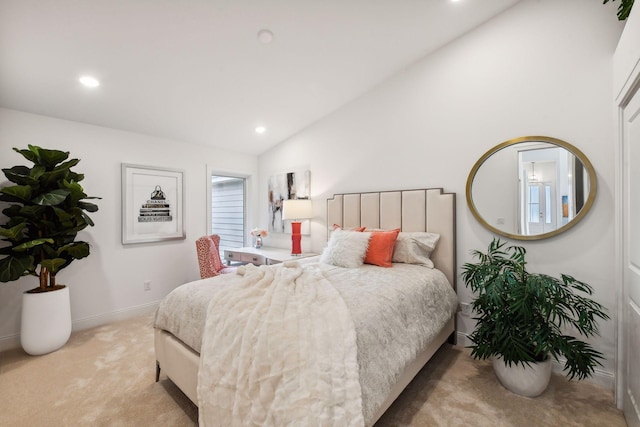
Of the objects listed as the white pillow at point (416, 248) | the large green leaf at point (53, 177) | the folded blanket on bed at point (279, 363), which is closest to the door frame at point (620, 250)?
the white pillow at point (416, 248)

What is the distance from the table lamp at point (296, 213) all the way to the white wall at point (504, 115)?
0.60m

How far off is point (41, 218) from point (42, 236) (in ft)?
0.58

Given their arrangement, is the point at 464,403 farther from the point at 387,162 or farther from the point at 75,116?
the point at 75,116

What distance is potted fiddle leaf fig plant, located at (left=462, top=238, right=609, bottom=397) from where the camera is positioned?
5.46 ft

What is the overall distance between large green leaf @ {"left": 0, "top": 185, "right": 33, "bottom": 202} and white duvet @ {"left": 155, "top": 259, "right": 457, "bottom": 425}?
1.58m

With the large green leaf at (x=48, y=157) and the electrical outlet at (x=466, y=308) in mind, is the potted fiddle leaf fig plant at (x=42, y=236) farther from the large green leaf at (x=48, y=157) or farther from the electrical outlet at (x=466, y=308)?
the electrical outlet at (x=466, y=308)

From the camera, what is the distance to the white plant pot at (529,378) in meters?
1.78

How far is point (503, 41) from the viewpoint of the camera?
2.36 m

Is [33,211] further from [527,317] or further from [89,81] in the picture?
[527,317]

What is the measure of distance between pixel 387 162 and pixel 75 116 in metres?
3.32

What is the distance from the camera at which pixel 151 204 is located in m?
3.37

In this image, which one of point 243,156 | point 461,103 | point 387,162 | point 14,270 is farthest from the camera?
point 243,156

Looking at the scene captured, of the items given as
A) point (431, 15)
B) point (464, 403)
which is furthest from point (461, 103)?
point (464, 403)

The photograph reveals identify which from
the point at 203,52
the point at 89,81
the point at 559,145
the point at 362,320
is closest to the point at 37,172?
the point at 89,81
